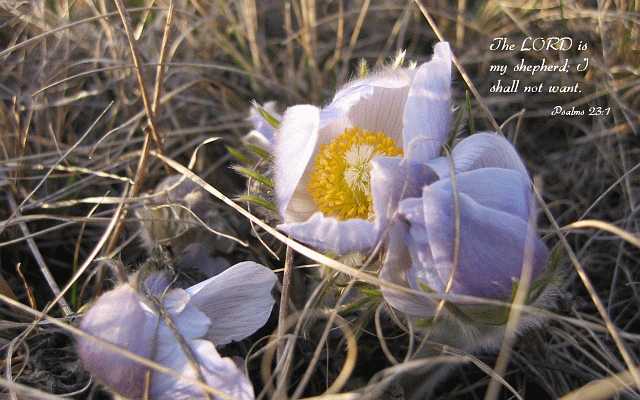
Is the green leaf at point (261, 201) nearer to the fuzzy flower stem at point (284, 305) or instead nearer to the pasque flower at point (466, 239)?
the fuzzy flower stem at point (284, 305)

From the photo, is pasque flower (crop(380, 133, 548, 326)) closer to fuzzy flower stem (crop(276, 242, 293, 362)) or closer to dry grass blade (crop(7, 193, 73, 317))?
fuzzy flower stem (crop(276, 242, 293, 362))

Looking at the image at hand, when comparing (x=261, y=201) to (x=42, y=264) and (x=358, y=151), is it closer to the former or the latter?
(x=358, y=151)

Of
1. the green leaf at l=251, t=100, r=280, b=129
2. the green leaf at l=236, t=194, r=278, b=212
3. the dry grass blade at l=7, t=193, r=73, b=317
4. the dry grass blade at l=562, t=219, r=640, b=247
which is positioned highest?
the green leaf at l=251, t=100, r=280, b=129

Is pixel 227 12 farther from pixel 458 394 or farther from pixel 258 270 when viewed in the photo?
pixel 458 394

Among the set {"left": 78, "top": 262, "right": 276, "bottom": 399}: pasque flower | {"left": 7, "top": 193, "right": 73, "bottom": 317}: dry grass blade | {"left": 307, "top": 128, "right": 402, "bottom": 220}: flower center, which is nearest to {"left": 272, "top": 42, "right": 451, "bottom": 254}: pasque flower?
{"left": 307, "top": 128, "right": 402, "bottom": 220}: flower center

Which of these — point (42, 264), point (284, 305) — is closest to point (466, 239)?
point (284, 305)

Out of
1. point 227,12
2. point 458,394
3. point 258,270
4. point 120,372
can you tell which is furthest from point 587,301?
point 227,12

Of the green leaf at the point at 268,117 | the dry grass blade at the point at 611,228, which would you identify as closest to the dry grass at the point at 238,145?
the dry grass blade at the point at 611,228

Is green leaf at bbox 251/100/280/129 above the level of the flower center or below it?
above
